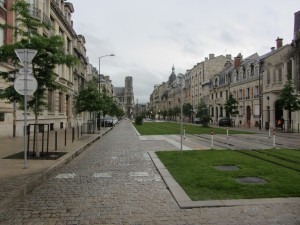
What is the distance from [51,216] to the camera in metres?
5.54

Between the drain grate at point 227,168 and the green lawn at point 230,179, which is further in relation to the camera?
the drain grate at point 227,168

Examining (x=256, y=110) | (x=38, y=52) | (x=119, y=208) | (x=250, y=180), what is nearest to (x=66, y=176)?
(x=119, y=208)

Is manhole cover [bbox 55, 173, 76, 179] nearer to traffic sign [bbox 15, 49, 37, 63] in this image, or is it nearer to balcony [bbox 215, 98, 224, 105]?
traffic sign [bbox 15, 49, 37, 63]

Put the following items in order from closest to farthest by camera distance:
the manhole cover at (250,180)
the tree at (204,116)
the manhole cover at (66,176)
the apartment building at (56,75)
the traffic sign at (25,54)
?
the manhole cover at (250,180) < the manhole cover at (66,176) < the traffic sign at (25,54) < the apartment building at (56,75) < the tree at (204,116)

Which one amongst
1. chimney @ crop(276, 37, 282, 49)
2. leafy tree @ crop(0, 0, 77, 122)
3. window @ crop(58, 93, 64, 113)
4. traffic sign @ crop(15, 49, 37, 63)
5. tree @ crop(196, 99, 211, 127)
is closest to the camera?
traffic sign @ crop(15, 49, 37, 63)

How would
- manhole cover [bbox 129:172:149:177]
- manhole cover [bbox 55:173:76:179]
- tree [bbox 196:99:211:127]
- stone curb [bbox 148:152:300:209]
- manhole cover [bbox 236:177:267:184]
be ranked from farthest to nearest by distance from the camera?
tree [bbox 196:99:211:127] → manhole cover [bbox 129:172:149:177] → manhole cover [bbox 55:173:76:179] → manhole cover [bbox 236:177:267:184] → stone curb [bbox 148:152:300:209]

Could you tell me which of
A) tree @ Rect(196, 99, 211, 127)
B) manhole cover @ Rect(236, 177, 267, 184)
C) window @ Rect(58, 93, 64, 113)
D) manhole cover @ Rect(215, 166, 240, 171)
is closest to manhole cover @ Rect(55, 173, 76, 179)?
manhole cover @ Rect(215, 166, 240, 171)

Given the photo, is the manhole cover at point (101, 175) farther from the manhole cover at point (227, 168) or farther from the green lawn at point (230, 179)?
the manhole cover at point (227, 168)

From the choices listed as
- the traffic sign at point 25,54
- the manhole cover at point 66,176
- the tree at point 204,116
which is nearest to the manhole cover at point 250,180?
the manhole cover at point 66,176

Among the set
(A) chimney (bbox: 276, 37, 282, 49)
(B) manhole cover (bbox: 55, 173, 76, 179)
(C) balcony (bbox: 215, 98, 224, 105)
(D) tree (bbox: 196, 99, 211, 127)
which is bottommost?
(B) manhole cover (bbox: 55, 173, 76, 179)

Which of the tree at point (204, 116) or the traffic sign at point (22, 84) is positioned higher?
the traffic sign at point (22, 84)

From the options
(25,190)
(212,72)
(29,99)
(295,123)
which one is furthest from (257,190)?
(212,72)

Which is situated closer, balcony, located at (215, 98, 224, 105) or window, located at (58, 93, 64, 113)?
window, located at (58, 93, 64, 113)

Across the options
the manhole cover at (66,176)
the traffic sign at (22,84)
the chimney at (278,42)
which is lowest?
the manhole cover at (66,176)
